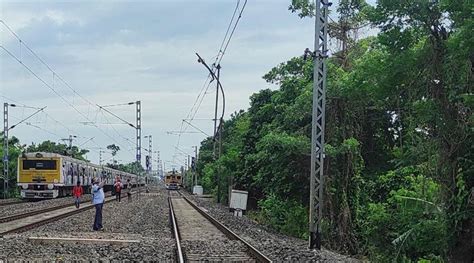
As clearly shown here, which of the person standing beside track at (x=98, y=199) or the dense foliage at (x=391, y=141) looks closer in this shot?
the dense foliage at (x=391, y=141)

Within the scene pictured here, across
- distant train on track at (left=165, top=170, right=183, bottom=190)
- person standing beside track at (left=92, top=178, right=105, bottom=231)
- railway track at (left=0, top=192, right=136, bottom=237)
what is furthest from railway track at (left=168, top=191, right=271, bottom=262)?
distant train on track at (left=165, top=170, right=183, bottom=190)

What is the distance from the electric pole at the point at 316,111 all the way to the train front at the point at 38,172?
29.9 metres

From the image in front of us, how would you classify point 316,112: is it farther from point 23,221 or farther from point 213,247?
point 23,221

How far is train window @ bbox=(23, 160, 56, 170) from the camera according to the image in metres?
42.2

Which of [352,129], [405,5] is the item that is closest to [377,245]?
[352,129]

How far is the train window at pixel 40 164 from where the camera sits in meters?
42.2

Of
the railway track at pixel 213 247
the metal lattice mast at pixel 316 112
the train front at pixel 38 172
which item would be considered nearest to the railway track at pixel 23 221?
the railway track at pixel 213 247

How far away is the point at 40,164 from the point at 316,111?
30835 millimetres

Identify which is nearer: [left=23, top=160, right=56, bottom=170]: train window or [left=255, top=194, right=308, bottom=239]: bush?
[left=255, top=194, right=308, bottom=239]: bush

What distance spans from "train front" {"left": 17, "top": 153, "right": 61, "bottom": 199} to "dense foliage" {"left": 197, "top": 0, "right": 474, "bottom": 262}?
58.4 feet

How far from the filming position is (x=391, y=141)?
25422mm

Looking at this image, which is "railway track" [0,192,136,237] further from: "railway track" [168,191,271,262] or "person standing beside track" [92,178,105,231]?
"railway track" [168,191,271,262]

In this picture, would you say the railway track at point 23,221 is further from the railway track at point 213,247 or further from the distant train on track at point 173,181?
the distant train on track at point 173,181

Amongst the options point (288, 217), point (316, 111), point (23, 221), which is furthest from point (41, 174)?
point (316, 111)
